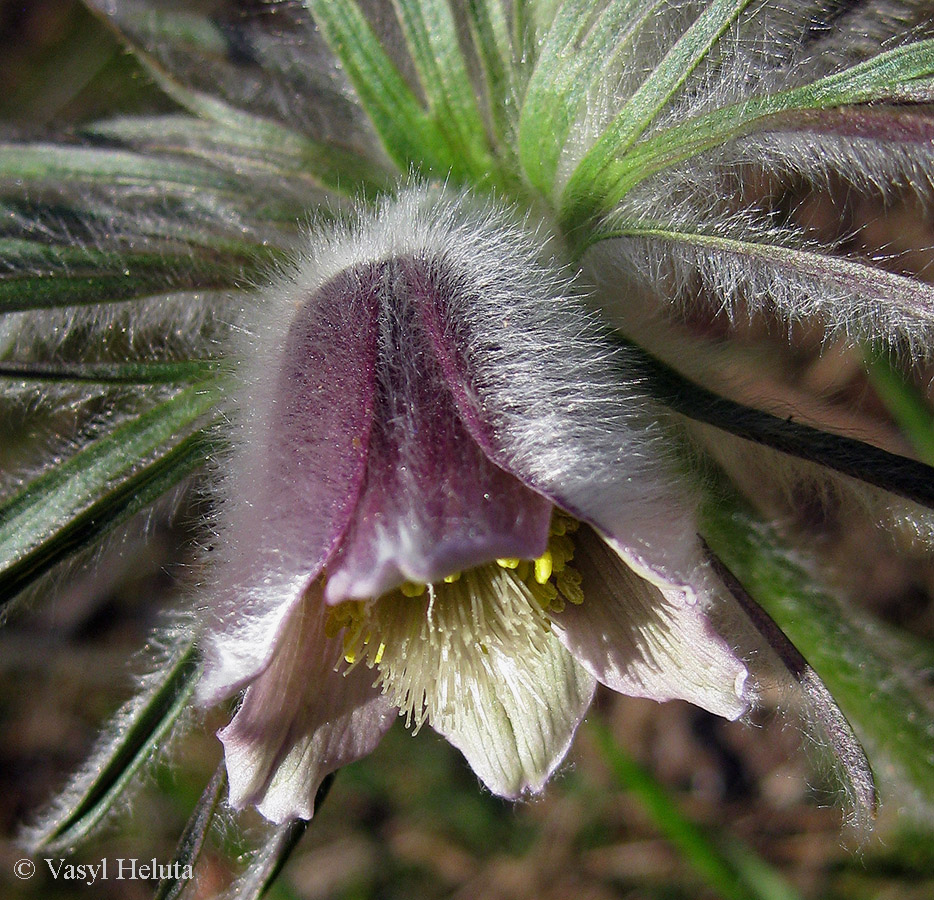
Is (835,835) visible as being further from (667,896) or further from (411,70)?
(411,70)

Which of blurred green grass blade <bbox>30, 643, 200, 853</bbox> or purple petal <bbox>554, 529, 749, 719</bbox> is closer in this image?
purple petal <bbox>554, 529, 749, 719</bbox>

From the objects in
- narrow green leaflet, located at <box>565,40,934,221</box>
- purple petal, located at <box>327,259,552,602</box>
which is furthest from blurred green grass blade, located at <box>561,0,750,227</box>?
purple petal, located at <box>327,259,552,602</box>

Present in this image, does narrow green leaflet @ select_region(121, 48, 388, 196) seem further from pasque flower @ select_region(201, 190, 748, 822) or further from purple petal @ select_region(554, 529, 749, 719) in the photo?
purple petal @ select_region(554, 529, 749, 719)

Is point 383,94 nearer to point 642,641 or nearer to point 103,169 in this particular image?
point 103,169

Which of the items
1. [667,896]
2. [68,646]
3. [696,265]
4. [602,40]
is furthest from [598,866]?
[602,40]

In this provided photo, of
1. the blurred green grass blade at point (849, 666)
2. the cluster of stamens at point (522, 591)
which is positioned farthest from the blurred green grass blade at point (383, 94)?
the blurred green grass blade at point (849, 666)

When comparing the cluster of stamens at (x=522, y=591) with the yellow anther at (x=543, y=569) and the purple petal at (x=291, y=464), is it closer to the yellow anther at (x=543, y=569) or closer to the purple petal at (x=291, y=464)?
the yellow anther at (x=543, y=569)
